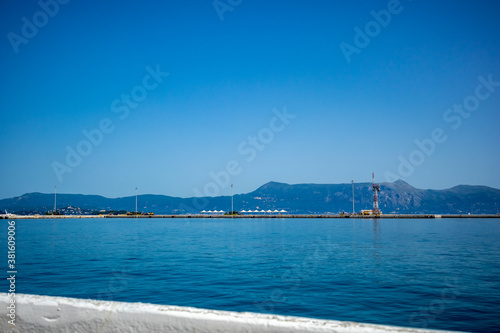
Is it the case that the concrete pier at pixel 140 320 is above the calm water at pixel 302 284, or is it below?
above

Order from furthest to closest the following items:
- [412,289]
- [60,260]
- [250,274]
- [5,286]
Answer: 1. [60,260]
2. [250,274]
3. [5,286]
4. [412,289]

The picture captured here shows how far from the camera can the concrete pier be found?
9.52 feet

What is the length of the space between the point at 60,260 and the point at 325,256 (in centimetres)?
2030

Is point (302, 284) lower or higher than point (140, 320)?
lower

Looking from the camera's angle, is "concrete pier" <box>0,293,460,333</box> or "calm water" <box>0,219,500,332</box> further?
"calm water" <box>0,219,500,332</box>

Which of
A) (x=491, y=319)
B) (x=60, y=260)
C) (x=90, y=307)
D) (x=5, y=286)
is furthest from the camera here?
(x=60, y=260)

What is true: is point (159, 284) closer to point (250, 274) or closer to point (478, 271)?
point (250, 274)

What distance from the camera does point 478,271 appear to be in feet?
77.6

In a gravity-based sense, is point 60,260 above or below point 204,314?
below

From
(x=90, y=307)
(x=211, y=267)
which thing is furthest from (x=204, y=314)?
(x=211, y=267)

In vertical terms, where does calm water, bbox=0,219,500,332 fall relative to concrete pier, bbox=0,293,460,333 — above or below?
below

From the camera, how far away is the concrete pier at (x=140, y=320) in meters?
2.90

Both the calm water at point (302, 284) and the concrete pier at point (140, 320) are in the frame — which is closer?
the concrete pier at point (140, 320)

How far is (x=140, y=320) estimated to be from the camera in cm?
318
